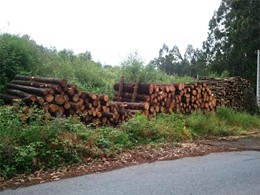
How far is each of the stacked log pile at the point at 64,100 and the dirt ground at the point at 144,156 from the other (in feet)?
5.18

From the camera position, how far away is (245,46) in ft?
85.4

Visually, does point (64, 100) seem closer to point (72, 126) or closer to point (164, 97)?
point (72, 126)

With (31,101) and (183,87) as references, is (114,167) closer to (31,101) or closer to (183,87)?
(31,101)

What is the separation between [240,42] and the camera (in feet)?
86.1

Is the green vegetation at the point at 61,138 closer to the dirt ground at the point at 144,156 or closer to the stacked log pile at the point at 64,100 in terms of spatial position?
the dirt ground at the point at 144,156

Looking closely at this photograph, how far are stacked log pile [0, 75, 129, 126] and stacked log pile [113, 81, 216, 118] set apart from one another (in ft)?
4.38

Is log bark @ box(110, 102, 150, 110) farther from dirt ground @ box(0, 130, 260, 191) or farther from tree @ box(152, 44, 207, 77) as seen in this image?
tree @ box(152, 44, 207, 77)

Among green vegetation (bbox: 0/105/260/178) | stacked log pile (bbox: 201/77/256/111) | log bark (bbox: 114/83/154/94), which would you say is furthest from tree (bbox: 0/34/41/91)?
stacked log pile (bbox: 201/77/256/111)

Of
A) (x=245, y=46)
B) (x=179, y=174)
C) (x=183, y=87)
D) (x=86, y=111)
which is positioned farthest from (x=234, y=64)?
(x=179, y=174)

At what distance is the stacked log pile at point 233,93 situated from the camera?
14500 millimetres

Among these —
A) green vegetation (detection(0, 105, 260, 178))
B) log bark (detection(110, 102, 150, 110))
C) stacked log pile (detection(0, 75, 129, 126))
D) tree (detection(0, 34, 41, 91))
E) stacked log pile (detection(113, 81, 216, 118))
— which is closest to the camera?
green vegetation (detection(0, 105, 260, 178))

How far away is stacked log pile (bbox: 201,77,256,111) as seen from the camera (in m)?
14.5

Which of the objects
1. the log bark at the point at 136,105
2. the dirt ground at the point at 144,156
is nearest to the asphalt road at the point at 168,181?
the dirt ground at the point at 144,156

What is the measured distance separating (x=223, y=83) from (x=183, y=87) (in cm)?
403
